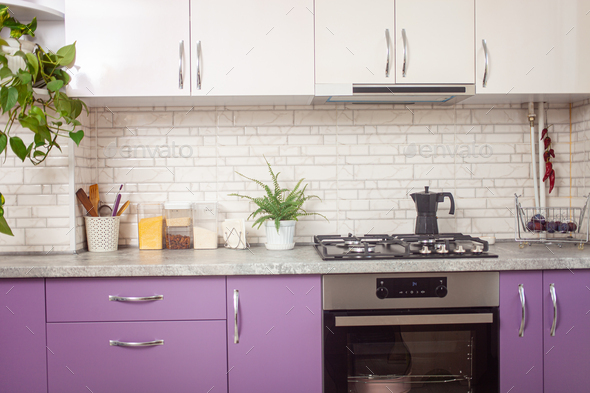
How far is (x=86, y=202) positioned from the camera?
219 centimetres

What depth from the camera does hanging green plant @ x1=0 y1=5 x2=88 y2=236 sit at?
1.83 metres

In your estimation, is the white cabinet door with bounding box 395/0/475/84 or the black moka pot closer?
the white cabinet door with bounding box 395/0/475/84

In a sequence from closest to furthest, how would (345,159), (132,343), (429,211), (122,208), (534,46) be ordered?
(132,343)
(534,46)
(429,211)
(122,208)
(345,159)

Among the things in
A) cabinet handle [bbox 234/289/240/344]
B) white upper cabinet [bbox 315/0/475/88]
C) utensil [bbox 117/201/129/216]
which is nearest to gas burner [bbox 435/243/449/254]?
white upper cabinet [bbox 315/0/475/88]

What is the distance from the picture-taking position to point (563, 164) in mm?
2441

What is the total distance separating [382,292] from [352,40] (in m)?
1.22

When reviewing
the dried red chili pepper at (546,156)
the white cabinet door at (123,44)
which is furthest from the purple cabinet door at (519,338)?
the white cabinet door at (123,44)

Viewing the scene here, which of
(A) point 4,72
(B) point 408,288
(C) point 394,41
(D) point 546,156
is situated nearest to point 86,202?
(A) point 4,72

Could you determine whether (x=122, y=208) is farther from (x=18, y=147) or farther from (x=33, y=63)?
(x=33, y=63)

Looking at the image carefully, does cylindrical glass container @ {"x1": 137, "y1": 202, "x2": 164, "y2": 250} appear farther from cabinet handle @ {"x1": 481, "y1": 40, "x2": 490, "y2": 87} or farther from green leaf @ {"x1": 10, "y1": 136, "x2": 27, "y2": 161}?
cabinet handle @ {"x1": 481, "y1": 40, "x2": 490, "y2": 87}

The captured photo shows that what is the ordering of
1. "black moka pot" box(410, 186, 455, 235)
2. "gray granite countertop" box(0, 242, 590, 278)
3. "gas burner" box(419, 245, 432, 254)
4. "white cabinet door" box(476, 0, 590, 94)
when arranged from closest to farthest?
"gray granite countertop" box(0, 242, 590, 278), "gas burner" box(419, 245, 432, 254), "white cabinet door" box(476, 0, 590, 94), "black moka pot" box(410, 186, 455, 235)

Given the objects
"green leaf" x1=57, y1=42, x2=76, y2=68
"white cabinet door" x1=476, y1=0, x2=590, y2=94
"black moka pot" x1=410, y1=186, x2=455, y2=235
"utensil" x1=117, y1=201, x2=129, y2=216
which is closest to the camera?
"green leaf" x1=57, y1=42, x2=76, y2=68

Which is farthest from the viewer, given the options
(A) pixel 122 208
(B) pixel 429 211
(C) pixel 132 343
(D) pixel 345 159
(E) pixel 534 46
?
(D) pixel 345 159

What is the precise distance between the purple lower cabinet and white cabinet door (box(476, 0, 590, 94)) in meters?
1.79
